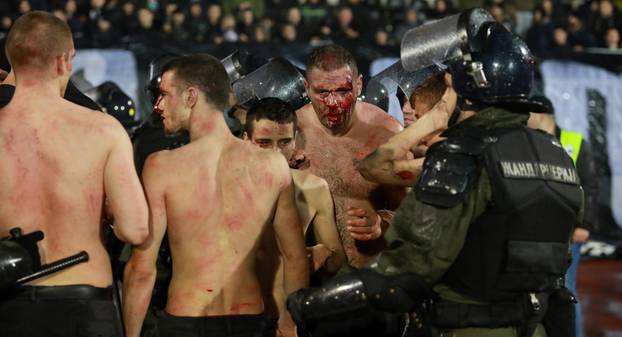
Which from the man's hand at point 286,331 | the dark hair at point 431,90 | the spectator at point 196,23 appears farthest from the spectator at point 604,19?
the man's hand at point 286,331

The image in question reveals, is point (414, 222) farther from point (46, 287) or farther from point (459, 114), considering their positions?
point (46, 287)

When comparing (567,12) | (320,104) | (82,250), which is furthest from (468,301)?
(567,12)

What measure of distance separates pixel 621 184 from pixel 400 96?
751 cm

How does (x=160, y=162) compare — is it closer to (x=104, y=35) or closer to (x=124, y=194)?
(x=124, y=194)

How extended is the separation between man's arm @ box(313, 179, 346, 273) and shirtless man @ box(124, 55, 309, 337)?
64 centimetres

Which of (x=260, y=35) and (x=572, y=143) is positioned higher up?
(x=260, y=35)

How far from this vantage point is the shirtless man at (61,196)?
4.41m

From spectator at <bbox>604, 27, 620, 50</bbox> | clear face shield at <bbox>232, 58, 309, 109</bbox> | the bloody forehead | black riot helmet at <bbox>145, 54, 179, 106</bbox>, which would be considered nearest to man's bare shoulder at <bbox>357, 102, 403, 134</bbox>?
the bloody forehead

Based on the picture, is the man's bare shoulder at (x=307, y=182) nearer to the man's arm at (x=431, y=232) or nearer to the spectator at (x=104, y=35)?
the man's arm at (x=431, y=232)

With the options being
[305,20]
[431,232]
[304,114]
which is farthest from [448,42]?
[305,20]

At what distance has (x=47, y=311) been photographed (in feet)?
14.4

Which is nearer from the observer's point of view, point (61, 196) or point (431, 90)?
point (61, 196)

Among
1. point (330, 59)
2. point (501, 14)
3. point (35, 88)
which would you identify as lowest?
point (501, 14)

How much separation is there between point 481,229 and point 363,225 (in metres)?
1.58
